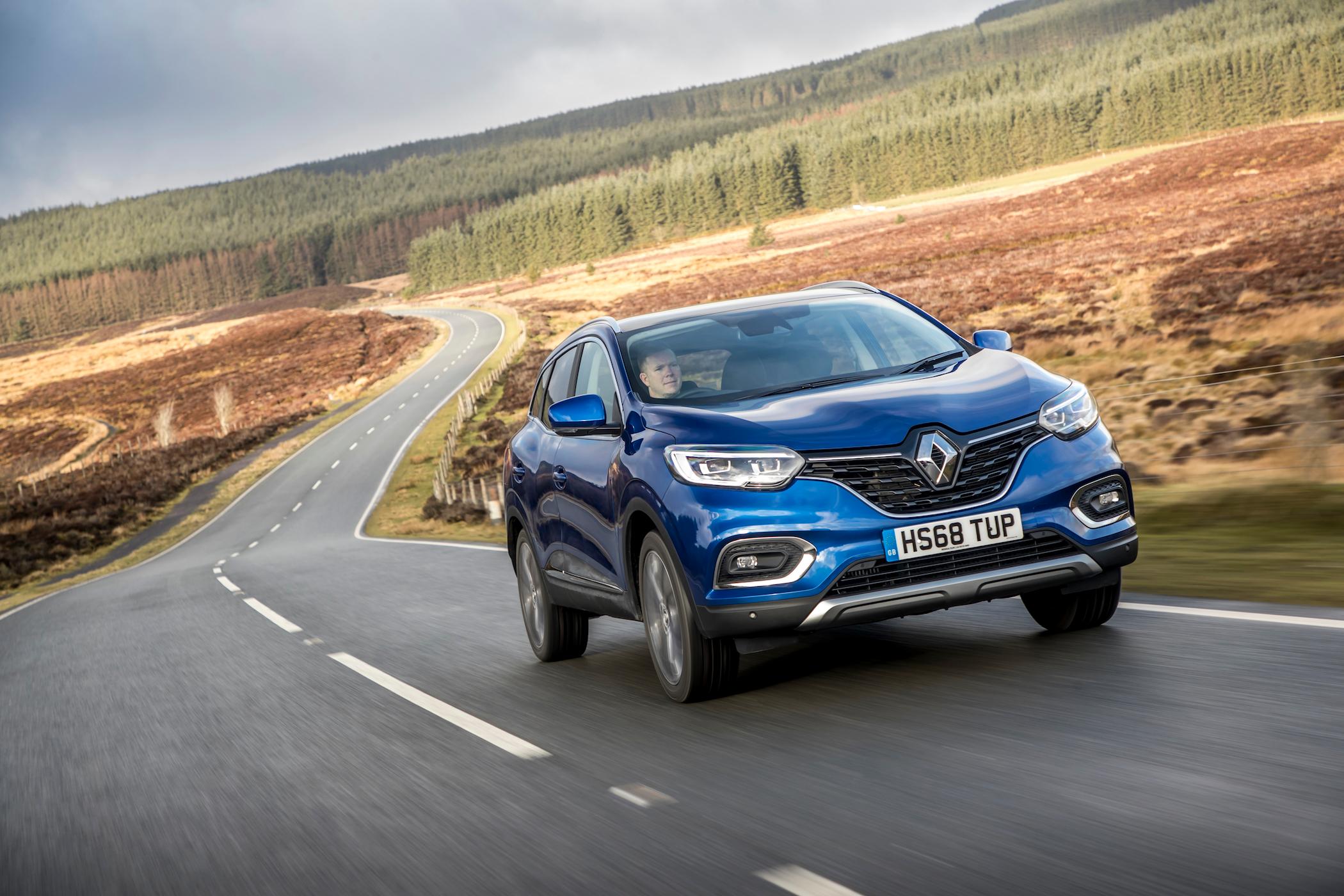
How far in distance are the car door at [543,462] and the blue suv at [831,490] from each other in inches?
30.9

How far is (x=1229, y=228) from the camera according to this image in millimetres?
38312

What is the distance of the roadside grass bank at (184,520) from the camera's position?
34.6 metres

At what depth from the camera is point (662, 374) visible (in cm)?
657

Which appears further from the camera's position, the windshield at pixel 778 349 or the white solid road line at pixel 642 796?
the windshield at pixel 778 349

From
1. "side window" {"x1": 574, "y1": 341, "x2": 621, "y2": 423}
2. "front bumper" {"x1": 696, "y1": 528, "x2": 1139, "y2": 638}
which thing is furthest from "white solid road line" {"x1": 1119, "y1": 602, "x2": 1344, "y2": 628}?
A: "side window" {"x1": 574, "y1": 341, "x2": 621, "y2": 423}

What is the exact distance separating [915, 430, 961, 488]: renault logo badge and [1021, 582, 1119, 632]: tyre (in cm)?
122

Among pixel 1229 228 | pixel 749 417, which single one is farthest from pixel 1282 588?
pixel 1229 228

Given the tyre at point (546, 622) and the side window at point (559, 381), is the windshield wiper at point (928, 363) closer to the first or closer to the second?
the side window at point (559, 381)

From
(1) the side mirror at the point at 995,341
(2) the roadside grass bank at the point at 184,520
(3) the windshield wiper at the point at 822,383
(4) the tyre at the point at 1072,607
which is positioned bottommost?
(2) the roadside grass bank at the point at 184,520

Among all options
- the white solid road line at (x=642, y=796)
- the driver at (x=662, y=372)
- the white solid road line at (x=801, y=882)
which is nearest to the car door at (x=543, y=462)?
the driver at (x=662, y=372)

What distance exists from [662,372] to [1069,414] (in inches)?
77.0

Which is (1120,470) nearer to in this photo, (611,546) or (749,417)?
(749,417)

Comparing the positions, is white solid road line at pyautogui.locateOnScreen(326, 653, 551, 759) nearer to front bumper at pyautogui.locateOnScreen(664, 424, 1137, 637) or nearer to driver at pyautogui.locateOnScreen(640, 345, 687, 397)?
front bumper at pyautogui.locateOnScreen(664, 424, 1137, 637)

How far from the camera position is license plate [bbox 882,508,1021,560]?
5.29 meters
